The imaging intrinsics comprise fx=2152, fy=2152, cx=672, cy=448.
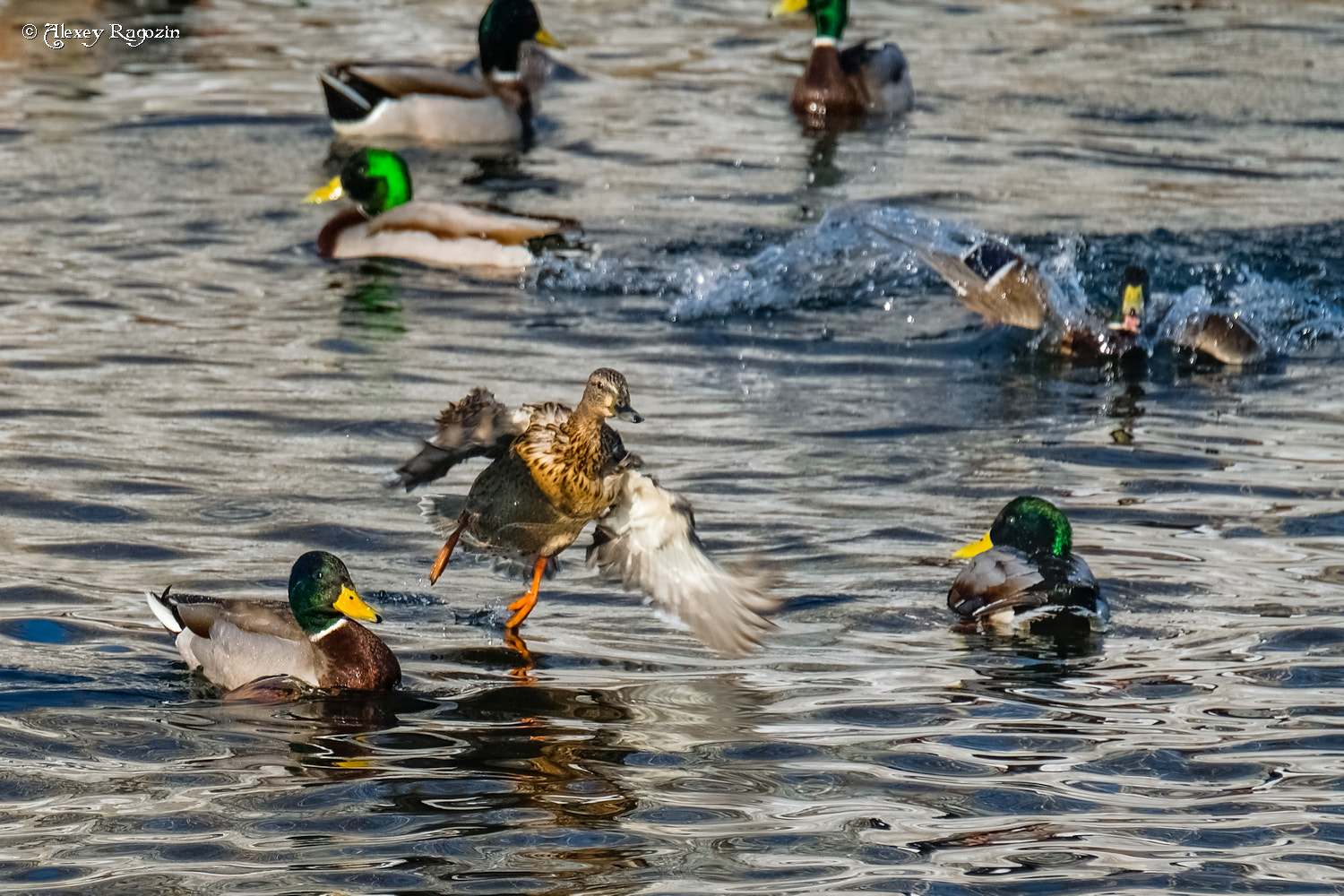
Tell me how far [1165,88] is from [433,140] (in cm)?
598

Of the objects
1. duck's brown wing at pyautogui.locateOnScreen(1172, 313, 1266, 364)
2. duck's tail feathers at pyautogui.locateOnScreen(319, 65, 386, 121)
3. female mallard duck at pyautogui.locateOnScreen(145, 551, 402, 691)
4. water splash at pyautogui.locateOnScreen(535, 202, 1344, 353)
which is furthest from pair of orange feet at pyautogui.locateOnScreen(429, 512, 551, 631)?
duck's tail feathers at pyautogui.locateOnScreen(319, 65, 386, 121)

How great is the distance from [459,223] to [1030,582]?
6482 mm

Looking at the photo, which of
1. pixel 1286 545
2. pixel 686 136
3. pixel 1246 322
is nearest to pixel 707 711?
pixel 1286 545

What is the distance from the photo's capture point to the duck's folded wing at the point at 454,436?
6633 mm

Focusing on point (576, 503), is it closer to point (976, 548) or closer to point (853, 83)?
point (976, 548)

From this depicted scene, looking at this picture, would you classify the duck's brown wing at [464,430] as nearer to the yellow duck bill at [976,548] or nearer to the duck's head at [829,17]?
the yellow duck bill at [976,548]

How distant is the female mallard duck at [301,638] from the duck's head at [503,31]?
37.5 feet

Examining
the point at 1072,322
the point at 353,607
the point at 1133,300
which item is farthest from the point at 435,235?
the point at 353,607

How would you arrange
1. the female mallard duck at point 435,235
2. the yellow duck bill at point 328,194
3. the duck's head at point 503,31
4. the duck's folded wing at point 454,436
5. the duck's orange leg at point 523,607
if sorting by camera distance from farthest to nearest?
1. the duck's head at point 503,31
2. the yellow duck bill at point 328,194
3. the female mallard duck at point 435,235
4. the duck's orange leg at point 523,607
5. the duck's folded wing at point 454,436

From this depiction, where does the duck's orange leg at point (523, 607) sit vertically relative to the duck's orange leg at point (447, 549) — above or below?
below

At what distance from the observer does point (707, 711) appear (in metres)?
6.21

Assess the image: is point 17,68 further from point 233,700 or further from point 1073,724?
point 1073,724

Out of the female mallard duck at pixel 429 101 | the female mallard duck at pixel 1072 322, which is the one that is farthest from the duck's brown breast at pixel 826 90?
the female mallard duck at pixel 1072 322

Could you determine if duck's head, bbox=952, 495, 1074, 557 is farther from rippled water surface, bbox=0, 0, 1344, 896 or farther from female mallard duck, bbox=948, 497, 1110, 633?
rippled water surface, bbox=0, 0, 1344, 896
